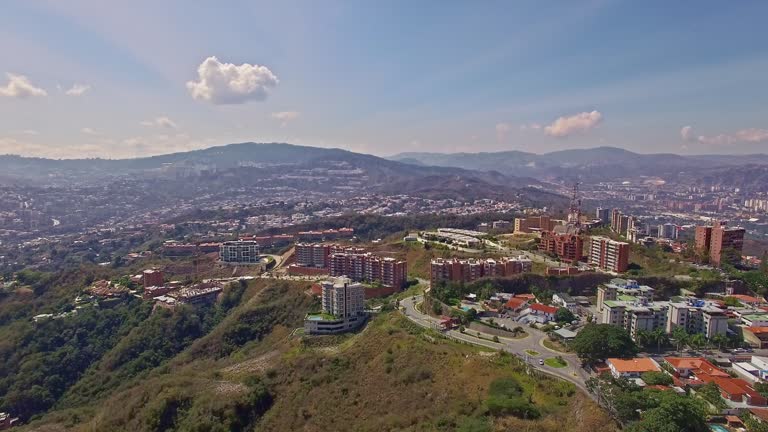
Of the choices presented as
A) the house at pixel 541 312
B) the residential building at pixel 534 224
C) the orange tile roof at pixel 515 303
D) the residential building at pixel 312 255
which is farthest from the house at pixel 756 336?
the residential building at pixel 312 255

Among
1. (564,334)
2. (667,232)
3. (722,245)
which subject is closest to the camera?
(564,334)

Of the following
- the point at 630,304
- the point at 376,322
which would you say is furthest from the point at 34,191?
the point at 630,304

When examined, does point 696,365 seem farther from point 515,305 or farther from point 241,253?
point 241,253

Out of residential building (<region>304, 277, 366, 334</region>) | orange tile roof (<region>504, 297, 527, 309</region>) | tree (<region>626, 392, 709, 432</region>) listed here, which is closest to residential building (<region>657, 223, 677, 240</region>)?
orange tile roof (<region>504, 297, 527, 309</region>)

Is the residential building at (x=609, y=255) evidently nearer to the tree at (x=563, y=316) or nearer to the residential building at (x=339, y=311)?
the tree at (x=563, y=316)

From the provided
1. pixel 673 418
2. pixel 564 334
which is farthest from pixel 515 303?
pixel 673 418

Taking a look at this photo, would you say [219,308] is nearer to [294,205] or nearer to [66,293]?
[66,293]

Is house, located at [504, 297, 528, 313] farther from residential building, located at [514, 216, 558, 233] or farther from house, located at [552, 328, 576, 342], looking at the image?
residential building, located at [514, 216, 558, 233]
